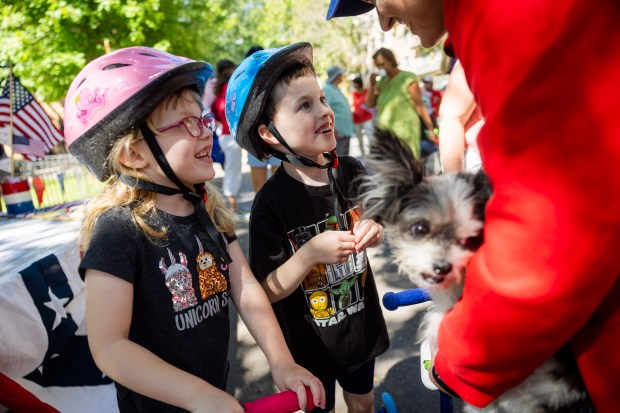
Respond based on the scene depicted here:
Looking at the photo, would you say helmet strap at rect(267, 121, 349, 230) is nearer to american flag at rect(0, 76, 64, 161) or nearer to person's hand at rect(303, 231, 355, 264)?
person's hand at rect(303, 231, 355, 264)

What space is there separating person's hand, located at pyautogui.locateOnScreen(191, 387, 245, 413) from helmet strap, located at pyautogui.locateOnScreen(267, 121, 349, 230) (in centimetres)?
99

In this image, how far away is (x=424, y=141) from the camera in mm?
8508

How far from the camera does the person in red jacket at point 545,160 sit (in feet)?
2.32

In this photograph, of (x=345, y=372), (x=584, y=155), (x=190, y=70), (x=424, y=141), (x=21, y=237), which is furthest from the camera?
(x=424, y=141)

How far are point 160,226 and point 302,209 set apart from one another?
68 centimetres

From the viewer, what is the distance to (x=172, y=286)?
5.82 feet

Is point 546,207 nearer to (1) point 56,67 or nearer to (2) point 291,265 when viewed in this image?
(2) point 291,265

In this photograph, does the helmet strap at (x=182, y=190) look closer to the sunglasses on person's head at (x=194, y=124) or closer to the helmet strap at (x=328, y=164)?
the sunglasses on person's head at (x=194, y=124)

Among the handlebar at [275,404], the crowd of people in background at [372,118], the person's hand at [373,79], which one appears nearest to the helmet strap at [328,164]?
the handlebar at [275,404]

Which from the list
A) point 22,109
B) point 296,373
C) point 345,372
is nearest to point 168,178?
Answer: point 296,373

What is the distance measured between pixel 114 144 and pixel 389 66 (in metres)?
5.88

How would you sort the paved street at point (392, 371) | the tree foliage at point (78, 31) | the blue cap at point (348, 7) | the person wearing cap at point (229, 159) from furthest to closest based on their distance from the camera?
1. the tree foliage at point (78, 31)
2. the person wearing cap at point (229, 159)
3. the paved street at point (392, 371)
4. the blue cap at point (348, 7)

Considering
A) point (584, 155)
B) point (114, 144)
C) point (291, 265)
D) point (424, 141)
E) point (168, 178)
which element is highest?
point (584, 155)

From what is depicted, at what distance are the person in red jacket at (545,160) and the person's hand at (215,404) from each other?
87cm
